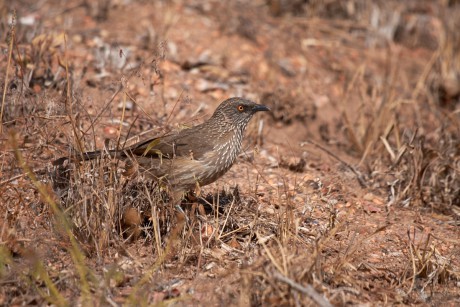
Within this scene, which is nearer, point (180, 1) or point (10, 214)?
point (10, 214)

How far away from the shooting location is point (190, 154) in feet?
16.0

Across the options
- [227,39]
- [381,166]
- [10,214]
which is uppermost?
[227,39]

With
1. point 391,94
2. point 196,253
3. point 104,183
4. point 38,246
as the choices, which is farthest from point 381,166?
point 38,246

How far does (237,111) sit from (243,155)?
100 cm

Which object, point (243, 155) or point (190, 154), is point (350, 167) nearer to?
point (243, 155)

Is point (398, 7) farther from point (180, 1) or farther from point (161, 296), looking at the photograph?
point (161, 296)

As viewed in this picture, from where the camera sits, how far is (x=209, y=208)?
545 cm

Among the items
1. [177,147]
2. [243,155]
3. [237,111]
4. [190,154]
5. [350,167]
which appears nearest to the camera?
[190,154]

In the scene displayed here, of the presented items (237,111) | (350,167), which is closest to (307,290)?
(237,111)

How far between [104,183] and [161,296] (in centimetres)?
91

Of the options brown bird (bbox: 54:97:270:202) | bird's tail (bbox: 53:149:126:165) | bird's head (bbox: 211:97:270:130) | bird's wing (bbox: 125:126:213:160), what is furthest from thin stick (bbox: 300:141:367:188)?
bird's tail (bbox: 53:149:126:165)

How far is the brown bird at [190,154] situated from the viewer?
5.04 m

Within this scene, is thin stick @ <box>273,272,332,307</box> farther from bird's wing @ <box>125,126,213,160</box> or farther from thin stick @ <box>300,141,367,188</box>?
thin stick @ <box>300,141,367,188</box>

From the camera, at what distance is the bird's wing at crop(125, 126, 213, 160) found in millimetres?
5129
